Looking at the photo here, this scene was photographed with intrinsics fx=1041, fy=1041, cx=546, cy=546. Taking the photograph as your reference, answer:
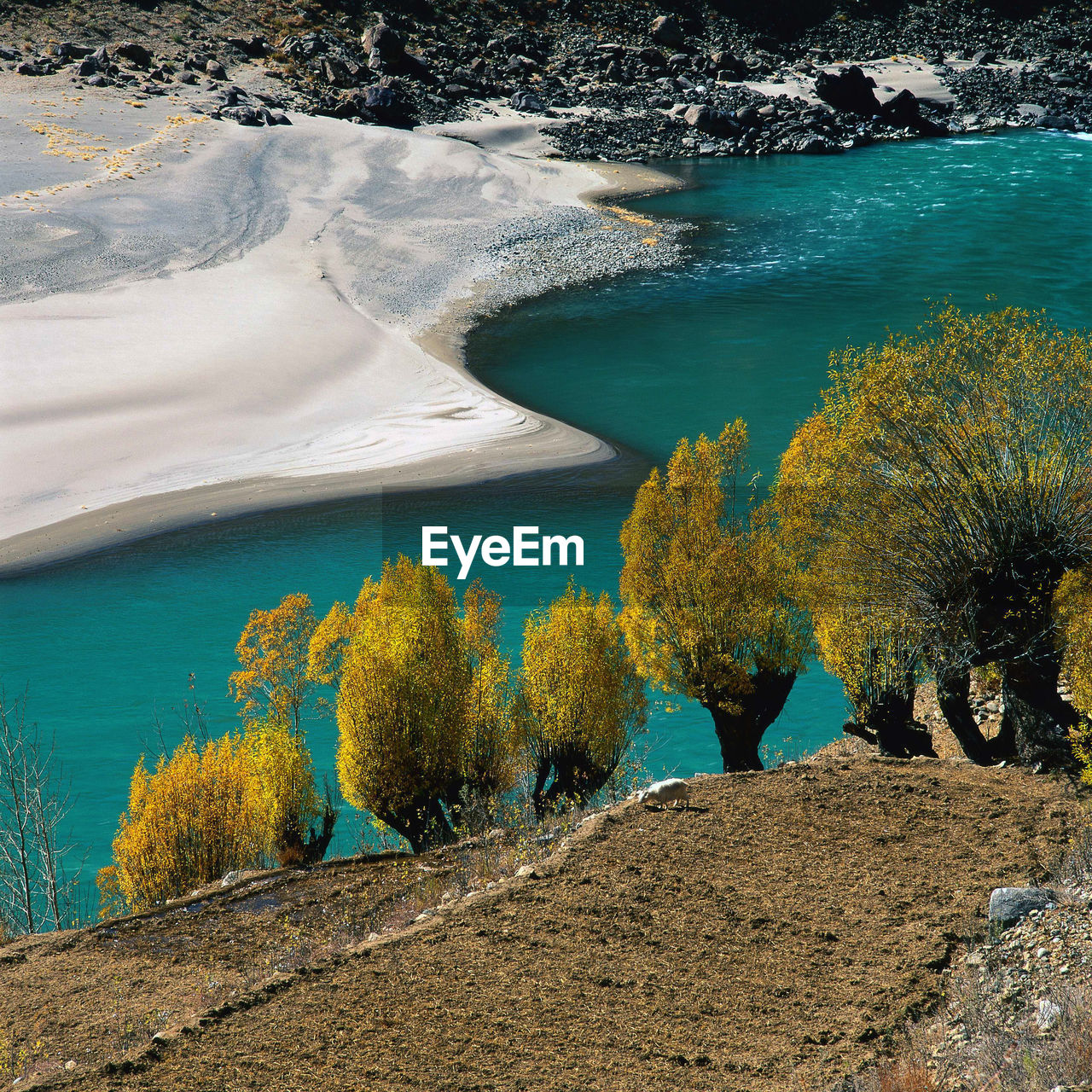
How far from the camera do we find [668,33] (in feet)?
357

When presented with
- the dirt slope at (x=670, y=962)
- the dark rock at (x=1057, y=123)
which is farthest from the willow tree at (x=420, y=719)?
the dark rock at (x=1057, y=123)

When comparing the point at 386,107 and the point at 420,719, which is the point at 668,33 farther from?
the point at 420,719

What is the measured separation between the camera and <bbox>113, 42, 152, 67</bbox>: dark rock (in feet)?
264

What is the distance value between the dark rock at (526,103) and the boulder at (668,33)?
23211 mm

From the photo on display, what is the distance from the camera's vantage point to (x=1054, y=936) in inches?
421

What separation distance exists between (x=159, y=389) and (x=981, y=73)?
96.7 meters

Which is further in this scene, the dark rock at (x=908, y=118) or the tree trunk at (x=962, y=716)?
the dark rock at (x=908, y=118)

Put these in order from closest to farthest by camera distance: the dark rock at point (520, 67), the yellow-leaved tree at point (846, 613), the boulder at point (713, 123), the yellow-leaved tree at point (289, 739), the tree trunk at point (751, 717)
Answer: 1. the yellow-leaved tree at point (846, 613)
2. the yellow-leaved tree at point (289, 739)
3. the tree trunk at point (751, 717)
4. the boulder at point (713, 123)
5. the dark rock at point (520, 67)

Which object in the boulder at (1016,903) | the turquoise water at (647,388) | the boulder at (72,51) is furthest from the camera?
the boulder at (72,51)

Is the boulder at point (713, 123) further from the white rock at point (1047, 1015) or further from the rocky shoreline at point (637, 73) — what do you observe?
the white rock at point (1047, 1015)

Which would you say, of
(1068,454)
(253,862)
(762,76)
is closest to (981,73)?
(762,76)

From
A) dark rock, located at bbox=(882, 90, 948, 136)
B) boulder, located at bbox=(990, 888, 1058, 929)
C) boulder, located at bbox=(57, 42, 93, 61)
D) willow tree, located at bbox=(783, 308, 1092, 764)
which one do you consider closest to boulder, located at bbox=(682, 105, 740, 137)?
dark rock, located at bbox=(882, 90, 948, 136)

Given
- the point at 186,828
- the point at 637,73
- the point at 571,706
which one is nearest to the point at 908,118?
the point at 637,73

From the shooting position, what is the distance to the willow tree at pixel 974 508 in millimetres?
16656
